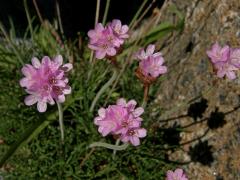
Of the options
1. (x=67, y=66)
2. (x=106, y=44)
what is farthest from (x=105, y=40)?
(x=67, y=66)

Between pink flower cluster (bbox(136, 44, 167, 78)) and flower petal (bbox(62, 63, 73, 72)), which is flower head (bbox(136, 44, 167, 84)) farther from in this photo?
flower petal (bbox(62, 63, 73, 72))

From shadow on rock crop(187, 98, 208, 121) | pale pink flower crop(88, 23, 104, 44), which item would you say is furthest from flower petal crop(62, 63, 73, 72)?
shadow on rock crop(187, 98, 208, 121)

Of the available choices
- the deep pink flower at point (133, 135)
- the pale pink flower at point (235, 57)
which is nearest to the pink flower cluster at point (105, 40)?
the deep pink flower at point (133, 135)

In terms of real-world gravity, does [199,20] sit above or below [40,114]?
above

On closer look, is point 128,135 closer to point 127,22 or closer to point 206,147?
point 206,147

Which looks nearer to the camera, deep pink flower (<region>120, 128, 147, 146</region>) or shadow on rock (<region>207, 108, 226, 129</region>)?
deep pink flower (<region>120, 128, 147, 146</region>)

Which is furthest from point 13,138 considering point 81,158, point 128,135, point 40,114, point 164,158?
point 128,135
